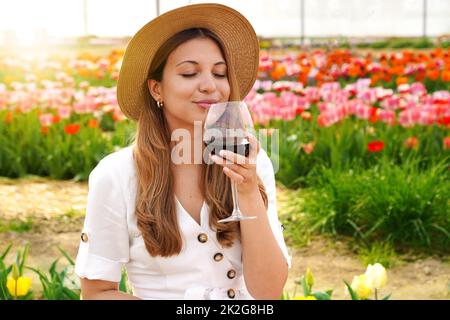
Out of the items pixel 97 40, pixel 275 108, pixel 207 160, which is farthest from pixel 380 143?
pixel 97 40

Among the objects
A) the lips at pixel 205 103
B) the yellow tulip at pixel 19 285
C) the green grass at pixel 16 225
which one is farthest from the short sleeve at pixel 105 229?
the green grass at pixel 16 225

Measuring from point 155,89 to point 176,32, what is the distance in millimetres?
163

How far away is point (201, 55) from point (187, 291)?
0.60 m

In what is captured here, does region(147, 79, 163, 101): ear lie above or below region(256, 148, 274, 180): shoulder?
above

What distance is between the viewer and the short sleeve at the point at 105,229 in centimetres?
200

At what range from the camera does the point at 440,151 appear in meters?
5.01

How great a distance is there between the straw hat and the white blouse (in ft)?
0.70

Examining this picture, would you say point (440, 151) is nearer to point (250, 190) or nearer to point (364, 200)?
point (364, 200)

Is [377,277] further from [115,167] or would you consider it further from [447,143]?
[447,143]

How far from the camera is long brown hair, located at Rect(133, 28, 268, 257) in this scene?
78.4 inches

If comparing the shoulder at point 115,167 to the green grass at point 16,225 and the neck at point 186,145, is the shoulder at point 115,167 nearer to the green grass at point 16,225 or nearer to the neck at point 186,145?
the neck at point 186,145

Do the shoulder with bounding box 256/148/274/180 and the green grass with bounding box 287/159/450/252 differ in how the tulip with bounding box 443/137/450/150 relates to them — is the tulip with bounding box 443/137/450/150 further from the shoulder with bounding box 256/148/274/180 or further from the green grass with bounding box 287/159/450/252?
the shoulder with bounding box 256/148/274/180

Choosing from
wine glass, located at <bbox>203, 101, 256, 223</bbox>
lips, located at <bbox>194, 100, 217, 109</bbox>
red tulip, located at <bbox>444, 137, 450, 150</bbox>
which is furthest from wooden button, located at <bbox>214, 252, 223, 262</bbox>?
red tulip, located at <bbox>444, 137, 450, 150</bbox>
